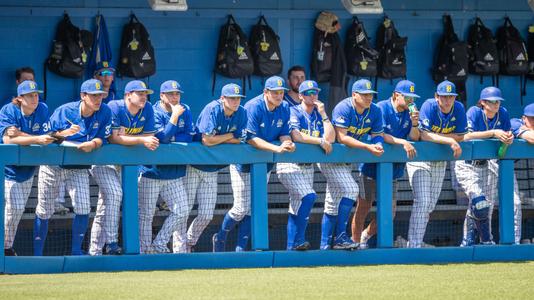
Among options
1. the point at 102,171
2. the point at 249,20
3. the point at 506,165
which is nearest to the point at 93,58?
the point at 249,20

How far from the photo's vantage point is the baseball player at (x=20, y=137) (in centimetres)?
920

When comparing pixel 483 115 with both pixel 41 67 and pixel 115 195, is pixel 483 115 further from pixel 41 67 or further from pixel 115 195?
pixel 41 67

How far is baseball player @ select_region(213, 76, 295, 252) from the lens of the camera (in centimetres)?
973

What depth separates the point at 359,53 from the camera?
1284 cm

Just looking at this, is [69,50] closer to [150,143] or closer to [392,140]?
[150,143]

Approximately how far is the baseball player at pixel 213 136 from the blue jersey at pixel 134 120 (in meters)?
0.43

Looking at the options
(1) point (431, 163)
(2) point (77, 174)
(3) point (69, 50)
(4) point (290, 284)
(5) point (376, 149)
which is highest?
(3) point (69, 50)

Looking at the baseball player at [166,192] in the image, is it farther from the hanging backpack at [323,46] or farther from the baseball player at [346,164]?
the hanging backpack at [323,46]

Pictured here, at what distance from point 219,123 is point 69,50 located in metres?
Answer: 2.74

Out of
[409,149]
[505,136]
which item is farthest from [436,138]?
[505,136]

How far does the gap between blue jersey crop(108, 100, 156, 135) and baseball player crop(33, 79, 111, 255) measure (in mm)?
289

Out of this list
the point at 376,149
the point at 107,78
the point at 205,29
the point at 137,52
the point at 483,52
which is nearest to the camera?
the point at 376,149

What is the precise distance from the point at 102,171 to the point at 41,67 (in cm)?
294

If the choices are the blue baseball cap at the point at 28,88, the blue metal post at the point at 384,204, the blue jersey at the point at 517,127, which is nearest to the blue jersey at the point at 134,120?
the blue baseball cap at the point at 28,88
